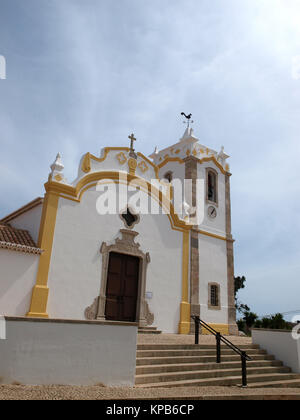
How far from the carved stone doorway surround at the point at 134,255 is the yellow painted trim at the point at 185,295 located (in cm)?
185

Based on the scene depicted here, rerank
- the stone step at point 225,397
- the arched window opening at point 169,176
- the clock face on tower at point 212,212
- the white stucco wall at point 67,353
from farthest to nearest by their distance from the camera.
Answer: the arched window opening at point 169,176 → the clock face on tower at point 212,212 → the white stucco wall at point 67,353 → the stone step at point 225,397

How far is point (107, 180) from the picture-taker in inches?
495

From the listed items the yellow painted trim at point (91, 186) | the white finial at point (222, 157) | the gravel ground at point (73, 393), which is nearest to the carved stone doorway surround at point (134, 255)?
the yellow painted trim at point (91, 186)

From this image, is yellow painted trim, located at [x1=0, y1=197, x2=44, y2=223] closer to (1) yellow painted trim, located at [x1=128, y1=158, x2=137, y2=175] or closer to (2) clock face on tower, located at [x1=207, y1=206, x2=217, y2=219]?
(1) yellow painted trim, located at [x1=128, y1=158, x2=137, y2=175]

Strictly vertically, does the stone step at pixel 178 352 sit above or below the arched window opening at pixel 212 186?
below

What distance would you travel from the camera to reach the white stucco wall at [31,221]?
11.0 m

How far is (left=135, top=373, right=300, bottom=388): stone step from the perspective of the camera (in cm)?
669

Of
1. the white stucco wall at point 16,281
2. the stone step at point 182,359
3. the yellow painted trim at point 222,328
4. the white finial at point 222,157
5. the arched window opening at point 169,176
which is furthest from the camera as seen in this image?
the white finial at point 222,157

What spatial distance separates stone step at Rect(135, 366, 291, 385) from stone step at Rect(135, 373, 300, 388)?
0.36 ft

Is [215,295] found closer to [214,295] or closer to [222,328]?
[214,295]

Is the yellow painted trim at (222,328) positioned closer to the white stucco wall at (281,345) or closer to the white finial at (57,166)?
the white stucco wall at (281,345)

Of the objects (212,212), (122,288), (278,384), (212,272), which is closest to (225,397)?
(278,384)

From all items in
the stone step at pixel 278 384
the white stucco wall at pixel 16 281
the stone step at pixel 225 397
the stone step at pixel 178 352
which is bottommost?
the stone step at pixel 278 384
